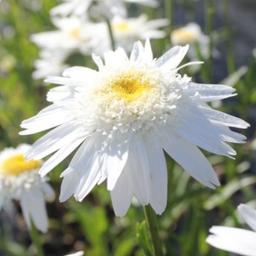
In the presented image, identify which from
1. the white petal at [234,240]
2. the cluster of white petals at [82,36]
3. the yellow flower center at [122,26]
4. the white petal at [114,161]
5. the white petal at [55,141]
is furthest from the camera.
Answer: the yellow flower center at [122,26]

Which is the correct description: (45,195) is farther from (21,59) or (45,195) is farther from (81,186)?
(21,59)

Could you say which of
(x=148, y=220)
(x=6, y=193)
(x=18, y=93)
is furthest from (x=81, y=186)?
(x=18, y=93)

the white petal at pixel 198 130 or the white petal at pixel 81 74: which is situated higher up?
the white petal at pixel 81 74

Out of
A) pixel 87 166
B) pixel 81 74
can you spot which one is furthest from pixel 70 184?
pixel 81 74

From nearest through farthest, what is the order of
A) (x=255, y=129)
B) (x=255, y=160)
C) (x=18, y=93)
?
(x=255, y=160) → (x=255, y=129) → (x=18, y=93)

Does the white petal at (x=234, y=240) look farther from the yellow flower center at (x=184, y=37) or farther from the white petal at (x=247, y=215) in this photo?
the yellow flower center at (x=184, y=37)

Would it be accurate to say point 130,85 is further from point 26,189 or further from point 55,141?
point 26,189

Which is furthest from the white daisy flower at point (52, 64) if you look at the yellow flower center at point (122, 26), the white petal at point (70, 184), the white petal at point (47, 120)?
the white petal at point (70, 184)
